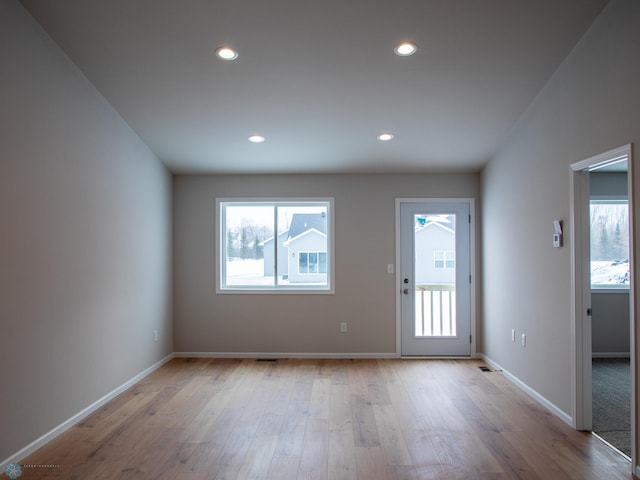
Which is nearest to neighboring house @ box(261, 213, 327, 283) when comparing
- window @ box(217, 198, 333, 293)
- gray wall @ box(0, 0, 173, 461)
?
window @ box(217, 198, 333, 293)

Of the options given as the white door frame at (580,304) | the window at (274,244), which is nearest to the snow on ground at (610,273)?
the white door frame at (580,304)

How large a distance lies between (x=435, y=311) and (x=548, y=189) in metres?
2.27

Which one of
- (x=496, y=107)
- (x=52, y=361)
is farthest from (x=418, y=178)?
(x=52, y=361)

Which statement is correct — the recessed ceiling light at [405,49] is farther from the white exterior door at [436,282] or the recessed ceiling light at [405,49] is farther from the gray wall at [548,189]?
the white exterior door at [436,282]

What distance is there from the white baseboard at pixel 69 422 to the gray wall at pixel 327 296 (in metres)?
0.99

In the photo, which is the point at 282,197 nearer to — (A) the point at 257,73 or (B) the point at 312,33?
(A) the point at 257,73

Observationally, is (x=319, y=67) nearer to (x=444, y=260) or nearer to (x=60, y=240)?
(x=60, y=240)

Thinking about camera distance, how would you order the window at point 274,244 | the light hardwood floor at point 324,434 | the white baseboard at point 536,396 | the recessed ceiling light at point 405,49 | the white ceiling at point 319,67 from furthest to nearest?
the window at point 274,244 < the white baseboard at point 536,396 < the recessed ceiling light at point 405,49 < the white ceiling at point 319,67 < the light hardwood floor at point 324,434

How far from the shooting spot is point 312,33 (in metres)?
3.04

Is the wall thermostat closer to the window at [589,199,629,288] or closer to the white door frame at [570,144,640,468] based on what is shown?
the white door frame at [570,144,640,468]

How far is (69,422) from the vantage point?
3.32 m

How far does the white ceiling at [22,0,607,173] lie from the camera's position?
112 inches

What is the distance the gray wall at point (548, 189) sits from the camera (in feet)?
9.04

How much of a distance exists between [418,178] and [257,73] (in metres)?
2.76
